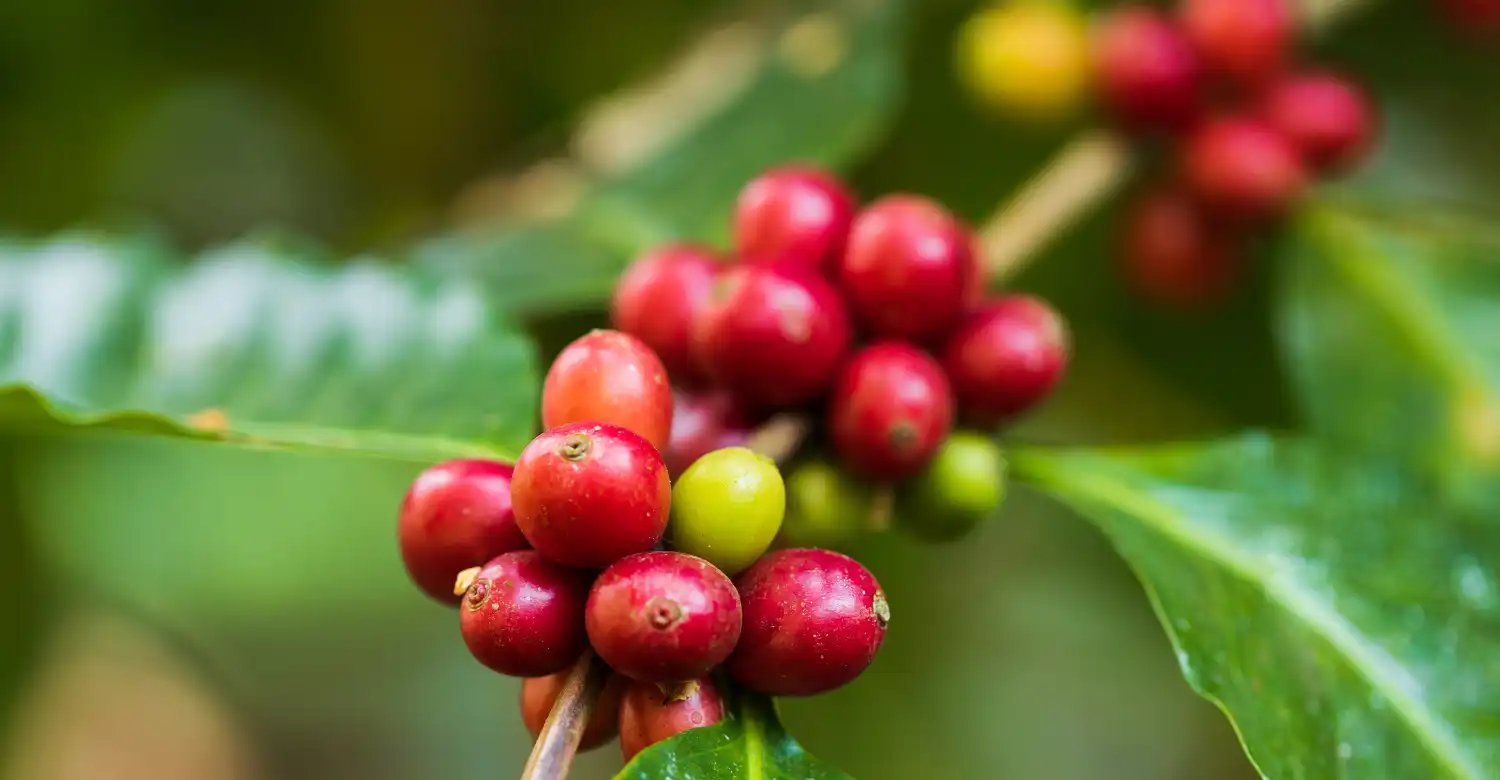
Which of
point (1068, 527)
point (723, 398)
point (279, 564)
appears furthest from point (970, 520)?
point (279, 564)

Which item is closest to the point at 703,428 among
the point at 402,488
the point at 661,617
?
the point at 661,617

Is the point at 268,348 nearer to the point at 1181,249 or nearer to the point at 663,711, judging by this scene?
the point at 663,711

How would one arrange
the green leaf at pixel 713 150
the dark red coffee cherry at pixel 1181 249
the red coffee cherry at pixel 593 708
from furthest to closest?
the dark red coffee cherry at pixel 1181 249
the green leaf at pixel 713 150
the red coffee cherry at pixel 593 708

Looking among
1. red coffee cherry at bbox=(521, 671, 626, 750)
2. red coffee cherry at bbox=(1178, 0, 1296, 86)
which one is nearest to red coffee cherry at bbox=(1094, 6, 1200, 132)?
red coffee cherry at bbox=(1178, 0, 1296, 86)

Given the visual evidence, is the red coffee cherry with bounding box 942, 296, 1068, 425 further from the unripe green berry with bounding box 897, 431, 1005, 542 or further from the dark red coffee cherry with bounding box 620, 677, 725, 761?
the dark red coffee cherry with bounding box 620, 677, 725, 761

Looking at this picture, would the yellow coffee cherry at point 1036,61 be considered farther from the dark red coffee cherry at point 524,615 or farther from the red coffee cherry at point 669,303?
the dark red coffee cherry at point 524,615

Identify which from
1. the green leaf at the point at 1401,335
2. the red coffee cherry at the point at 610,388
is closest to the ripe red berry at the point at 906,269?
the red coffee cherry at the point at 610,388
